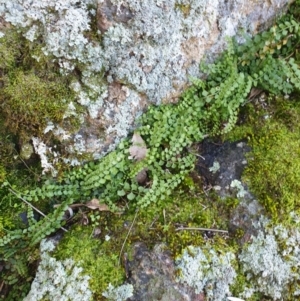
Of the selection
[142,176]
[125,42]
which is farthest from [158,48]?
[142,176]

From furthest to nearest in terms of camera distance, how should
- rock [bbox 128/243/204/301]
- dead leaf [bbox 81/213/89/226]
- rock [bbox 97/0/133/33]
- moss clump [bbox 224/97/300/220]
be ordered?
dead leaf [bbox 81/213/89/226] → moss clump [bbox 224/97/300/220] → rock [bbox 97/0/133/33] → rock [bbox 128/243/204/301]

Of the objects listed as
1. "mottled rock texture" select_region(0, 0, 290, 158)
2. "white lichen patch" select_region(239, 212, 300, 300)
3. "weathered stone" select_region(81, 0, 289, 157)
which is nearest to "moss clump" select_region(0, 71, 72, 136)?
"mottled rock texture" select_region(0, 0, 290, 158)

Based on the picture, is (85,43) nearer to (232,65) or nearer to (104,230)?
(232,65)

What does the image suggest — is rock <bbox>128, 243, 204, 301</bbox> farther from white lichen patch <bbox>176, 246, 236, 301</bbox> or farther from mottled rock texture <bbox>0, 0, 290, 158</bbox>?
mottled rock texture <bbox>0, 0, 290, 158</bbox>

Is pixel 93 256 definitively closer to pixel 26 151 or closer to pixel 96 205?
pixel 96 205

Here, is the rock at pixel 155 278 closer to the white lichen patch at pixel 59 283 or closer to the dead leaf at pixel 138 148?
the white lichen patch at pixel 59 283

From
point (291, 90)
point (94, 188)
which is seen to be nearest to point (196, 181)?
point (94, 188)

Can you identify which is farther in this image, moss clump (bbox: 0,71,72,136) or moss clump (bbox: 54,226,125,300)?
moss clump (bbox: 0,71,72,136)

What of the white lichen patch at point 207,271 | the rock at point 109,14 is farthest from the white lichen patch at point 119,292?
the rock at point 109,14
